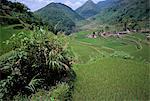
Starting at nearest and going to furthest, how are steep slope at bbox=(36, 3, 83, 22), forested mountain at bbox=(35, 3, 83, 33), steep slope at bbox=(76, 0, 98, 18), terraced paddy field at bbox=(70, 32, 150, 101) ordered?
terraced paddy field at bbox=(70, 32, 150, 101), forested mountain at bbox=(35, 3, 83, 33), steep slope at bbox=(36, 3, 83, 22), steep slope at bbox=(76, 0, 98, 18)

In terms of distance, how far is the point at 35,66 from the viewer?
12.9ft

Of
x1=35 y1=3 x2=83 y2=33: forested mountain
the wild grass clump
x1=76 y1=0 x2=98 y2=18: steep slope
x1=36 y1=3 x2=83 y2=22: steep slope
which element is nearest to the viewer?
the wild grass clump

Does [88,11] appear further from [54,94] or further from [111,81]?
[54,94]

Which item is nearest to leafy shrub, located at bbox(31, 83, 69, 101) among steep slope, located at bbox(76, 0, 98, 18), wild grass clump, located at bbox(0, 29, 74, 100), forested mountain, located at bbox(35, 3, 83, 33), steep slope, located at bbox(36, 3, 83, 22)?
wild grass clump, located at bbox(0, 29, 74, 100)

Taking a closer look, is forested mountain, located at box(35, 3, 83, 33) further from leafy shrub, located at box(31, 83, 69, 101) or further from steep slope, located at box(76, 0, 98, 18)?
steep slope, located at box(76, 0, 98, 18)

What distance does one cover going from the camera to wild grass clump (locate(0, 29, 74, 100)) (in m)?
3.74

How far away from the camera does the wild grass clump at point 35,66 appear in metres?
3.74

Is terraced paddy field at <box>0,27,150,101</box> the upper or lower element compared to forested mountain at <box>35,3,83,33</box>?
upper

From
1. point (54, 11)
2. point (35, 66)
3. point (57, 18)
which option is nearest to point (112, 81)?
point (35, 66)

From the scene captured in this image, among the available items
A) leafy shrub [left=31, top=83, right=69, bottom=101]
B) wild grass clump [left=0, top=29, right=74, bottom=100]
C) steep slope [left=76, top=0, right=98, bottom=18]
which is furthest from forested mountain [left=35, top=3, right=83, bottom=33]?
steep slope [left=76, top=0, right=98, bottom=18]

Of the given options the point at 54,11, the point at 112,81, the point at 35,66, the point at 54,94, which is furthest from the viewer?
the point at 54,11

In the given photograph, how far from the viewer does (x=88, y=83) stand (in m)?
4.42

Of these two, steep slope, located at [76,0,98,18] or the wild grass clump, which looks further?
steep slope, located at [76,0,98,18]

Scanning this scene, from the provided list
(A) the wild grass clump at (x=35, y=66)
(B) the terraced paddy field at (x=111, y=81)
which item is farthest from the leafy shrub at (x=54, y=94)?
(B) the terraced paddy field at (x=111, y=81)
